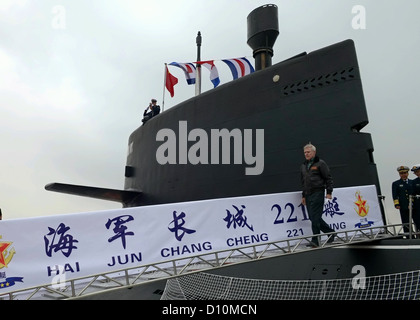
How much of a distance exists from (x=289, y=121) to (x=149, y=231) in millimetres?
2951

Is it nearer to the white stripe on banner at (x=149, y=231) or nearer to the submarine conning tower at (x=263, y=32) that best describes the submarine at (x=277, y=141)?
the submarine conning tower at (x=263, y=32)

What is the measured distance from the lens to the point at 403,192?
504 cm

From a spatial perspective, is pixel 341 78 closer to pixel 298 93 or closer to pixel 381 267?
pixel 298 93

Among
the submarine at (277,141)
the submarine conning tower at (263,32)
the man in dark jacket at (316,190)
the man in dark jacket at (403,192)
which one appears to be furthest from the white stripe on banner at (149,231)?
the submarine conning tower at (263,32)

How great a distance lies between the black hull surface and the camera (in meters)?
4.76

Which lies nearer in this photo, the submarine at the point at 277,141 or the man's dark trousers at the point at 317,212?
the man's dark trousers at the point at 317,212

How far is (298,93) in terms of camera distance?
5289mm

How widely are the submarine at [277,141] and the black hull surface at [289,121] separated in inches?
0.6

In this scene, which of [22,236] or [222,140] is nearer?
[22,236]

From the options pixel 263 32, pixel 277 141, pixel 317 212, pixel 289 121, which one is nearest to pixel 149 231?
pixel 317 212

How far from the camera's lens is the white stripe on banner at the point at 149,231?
2.93 m

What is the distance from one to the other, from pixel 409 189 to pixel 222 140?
9.99 ft

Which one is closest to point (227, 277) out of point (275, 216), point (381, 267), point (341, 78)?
point (275, 216)

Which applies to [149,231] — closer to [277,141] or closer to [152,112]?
[277,141]
